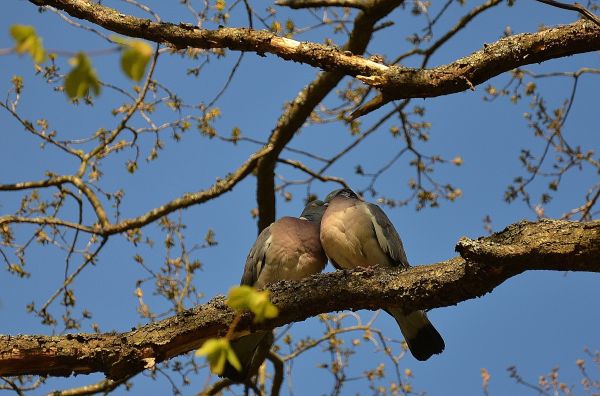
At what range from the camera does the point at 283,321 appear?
3820mm

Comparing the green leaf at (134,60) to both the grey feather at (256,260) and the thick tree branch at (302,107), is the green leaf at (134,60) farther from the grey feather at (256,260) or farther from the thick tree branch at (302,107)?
the thick tree branch at (302,107)

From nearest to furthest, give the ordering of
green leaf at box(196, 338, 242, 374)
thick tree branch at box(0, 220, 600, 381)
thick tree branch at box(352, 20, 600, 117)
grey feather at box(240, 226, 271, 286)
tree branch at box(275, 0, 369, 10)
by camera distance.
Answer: green leaf at box(196, 338, 242, 374) < thick tree branch at box(0, 220, 600, 381) < thick tree branch at box(352, 20, 600, 117) < grey feather at box(240, 226, 271, 286) < tree branch at box(275, 0, 369, 10)

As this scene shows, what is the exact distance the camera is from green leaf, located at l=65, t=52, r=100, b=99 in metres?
1.49

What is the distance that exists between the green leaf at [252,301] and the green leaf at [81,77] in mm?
559

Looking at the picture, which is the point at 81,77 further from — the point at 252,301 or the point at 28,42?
the point at 252,301

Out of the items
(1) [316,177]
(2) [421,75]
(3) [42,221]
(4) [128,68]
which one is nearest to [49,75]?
(3) [42,221]

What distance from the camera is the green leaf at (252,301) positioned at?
1.69 m

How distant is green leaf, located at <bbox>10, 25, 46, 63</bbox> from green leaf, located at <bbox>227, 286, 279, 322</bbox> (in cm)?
67

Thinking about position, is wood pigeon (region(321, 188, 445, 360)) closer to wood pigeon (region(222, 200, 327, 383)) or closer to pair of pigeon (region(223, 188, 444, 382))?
pair of pigeon (region(223, 188, 444, 382))

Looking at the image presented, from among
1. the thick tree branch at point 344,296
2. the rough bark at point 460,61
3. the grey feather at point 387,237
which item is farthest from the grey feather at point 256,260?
the rough bark at point 460,61

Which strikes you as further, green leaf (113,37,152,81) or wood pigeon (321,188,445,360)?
wood pigeon (321,188,445,360)

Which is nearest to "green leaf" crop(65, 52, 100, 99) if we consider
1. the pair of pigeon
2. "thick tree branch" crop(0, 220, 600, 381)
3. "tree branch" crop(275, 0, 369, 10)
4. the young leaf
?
the young leaf

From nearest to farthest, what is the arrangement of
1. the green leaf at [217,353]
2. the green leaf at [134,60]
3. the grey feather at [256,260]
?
A: the green leaf at [134,60] < the green leaf at [217,353] < the grey feather at [256,260]

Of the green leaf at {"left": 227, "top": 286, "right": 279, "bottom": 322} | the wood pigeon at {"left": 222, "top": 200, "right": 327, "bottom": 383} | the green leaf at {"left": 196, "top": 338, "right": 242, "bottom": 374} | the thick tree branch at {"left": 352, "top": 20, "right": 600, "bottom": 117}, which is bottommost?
the green leaf at {"left": 196, "top": 338, "right": 242, "bottom": 374}
